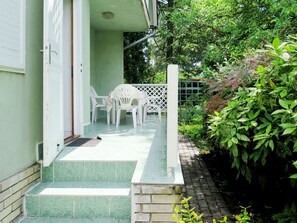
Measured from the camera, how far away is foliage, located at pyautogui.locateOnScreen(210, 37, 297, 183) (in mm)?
2582

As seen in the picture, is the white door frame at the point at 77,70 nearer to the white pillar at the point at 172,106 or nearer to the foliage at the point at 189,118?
the white pillar at the point at 172,106

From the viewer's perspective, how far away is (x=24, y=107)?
133 inches

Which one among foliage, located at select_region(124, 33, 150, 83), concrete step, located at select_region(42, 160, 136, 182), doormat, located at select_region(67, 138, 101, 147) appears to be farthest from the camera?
foliage, located at select_region(124, 33, 150, 83)

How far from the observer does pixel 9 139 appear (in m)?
3.04

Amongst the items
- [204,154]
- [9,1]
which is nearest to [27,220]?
[9,1]

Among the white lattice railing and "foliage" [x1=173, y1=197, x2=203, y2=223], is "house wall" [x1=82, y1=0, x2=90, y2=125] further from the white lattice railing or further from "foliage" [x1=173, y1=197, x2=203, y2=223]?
the white lattice railing

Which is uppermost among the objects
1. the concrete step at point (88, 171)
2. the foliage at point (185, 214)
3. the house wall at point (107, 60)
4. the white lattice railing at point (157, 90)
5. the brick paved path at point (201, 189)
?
the house wall at point (107, 60)

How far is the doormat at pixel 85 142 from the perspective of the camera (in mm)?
4555

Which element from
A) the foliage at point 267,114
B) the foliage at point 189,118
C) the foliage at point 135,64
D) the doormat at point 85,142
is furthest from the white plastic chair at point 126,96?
the foliage at point 135,64

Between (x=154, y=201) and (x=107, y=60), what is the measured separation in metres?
8.11

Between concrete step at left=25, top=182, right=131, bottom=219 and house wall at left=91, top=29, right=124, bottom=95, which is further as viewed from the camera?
house wall at left=91, top=29, right=124, bottom=95

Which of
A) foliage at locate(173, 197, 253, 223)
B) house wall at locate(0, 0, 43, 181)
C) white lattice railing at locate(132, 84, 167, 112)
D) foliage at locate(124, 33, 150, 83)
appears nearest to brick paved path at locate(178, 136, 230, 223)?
foliage at locate(173, 197, 253, 223)

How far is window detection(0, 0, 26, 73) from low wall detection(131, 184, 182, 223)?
1680mm

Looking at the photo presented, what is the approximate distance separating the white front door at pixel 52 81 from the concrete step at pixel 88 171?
171 millimetres
